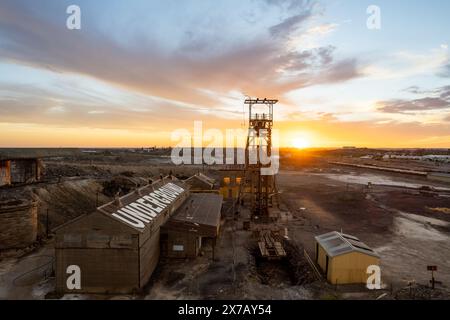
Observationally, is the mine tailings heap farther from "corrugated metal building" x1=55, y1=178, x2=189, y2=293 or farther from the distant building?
the distant building

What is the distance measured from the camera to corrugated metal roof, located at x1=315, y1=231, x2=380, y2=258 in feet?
63.8

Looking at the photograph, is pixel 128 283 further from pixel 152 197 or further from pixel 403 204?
pixel 403 204

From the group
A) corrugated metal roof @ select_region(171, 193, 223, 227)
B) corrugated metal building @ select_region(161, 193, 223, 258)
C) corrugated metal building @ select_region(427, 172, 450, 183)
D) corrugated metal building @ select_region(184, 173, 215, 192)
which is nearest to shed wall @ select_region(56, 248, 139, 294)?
corrugated metal building @ select_region(161, 193, 223, 258)

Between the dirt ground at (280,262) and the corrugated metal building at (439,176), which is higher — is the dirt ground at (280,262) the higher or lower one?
the lower one

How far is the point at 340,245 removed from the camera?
20438 millimetres

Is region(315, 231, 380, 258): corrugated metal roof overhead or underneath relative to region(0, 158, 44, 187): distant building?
underneath

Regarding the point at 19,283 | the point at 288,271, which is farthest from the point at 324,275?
the point at 19,283

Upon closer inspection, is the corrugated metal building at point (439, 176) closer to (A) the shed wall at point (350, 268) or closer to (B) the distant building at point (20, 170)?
(A) the shed wall at point (350, 268)

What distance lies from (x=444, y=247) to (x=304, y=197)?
86.7ft

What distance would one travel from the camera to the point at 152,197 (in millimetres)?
25453

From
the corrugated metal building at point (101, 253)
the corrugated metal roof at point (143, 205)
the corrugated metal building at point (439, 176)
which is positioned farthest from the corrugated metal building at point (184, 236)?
the corrugated metal building at point (439, 176)

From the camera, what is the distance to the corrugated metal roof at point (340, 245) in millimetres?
19453

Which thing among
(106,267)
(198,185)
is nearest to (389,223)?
(198,185)

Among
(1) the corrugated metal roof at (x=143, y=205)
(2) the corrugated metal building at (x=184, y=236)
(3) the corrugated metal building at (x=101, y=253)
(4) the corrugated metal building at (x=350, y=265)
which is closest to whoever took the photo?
(3) the corrugated metal building at (x=101, y=253)
